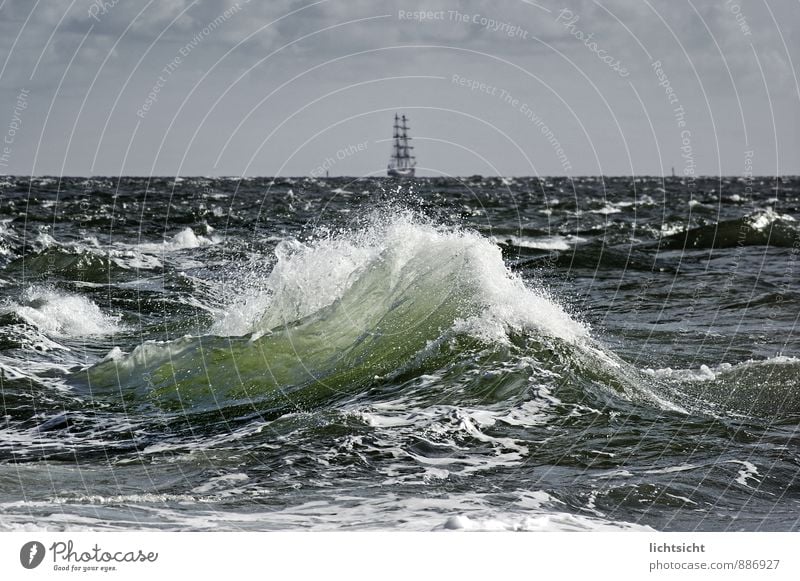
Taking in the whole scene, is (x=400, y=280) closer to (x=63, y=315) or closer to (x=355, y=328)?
(x=355, y=328)

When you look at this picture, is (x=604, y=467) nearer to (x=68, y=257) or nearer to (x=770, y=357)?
(x=770, y=357)

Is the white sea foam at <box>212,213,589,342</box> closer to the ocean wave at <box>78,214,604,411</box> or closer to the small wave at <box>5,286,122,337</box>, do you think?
the ocean wave at <box>78,214,604,411</box>

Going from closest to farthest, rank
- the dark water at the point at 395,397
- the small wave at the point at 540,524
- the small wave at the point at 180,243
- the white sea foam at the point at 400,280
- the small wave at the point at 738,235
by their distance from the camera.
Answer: the small wave at the point at 540,524, the dark water at the point at 395,397, the white sea foam at the point at 400,280, the small wave at the point at 180,243, the small wave at the point at 738,235

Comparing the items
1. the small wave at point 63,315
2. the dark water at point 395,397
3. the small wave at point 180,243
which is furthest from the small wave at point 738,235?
the small wave at point 63,315

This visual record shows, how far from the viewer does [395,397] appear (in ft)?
31.7

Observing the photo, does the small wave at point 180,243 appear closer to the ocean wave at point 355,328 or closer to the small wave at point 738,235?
the ocean wave at point 355,328

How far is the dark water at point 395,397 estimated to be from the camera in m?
6.65

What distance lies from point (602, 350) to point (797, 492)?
451 centimetres

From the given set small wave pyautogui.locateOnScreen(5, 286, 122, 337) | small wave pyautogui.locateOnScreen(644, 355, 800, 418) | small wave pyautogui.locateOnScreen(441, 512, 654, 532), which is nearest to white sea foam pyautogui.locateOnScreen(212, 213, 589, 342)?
small wave pyautogui.locateOnScreen(644, 355, 800, 418)

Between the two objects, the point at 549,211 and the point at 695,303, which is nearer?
the point at 695,303
